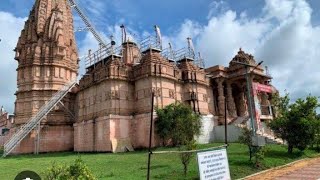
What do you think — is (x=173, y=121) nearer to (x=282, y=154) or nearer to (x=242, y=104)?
(x=282, y=154)

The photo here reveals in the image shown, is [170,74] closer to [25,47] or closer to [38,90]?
[38,90]

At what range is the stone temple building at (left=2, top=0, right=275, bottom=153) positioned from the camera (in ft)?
116

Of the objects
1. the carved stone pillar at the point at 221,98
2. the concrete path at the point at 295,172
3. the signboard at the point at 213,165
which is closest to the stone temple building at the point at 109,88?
the carved stone pillar at the point at 221,98

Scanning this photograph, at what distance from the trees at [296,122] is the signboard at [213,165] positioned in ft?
65.7

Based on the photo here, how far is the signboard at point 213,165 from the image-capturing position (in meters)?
10.3

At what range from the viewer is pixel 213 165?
420 inches

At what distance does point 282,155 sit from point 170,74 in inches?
595

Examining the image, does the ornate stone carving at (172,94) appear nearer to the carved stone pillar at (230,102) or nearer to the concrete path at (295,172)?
the carved stone pillar at (230,102)

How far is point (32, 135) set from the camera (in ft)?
139

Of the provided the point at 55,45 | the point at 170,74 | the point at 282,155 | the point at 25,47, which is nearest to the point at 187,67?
the point at 170,74

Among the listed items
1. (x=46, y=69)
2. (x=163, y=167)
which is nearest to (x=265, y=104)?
(x=163, y=167)

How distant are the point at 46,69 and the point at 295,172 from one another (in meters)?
36.4

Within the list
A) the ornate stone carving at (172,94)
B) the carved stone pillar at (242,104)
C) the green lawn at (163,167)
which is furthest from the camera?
the carved stone pillar at (242,104)

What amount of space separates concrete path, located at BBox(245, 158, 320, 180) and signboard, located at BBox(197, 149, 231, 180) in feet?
31.1
